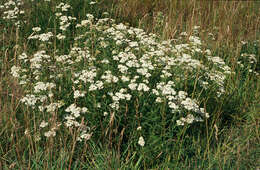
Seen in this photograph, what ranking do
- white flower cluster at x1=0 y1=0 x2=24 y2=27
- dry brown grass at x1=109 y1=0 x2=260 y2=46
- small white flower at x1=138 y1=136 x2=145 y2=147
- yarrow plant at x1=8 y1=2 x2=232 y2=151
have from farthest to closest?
dry brown grass at x1=109 y1=0 x2=260 y2=46
white flower cluster at x1=0 y1=0 x2=24 y2=27
yarrow plant at x1=8 y1=2 x2=232 y2=151
small white flower at x1=138 y1=136 x2=145 y2=147

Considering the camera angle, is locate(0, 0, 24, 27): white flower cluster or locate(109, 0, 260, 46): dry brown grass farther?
locate(109, 0, 260, 46): dry brown grass

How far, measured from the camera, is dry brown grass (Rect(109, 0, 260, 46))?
20.4 feet

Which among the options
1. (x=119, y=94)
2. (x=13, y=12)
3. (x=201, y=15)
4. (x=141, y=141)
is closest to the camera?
(x=141, y=141)

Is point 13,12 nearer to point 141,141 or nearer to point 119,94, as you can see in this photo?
point 119,94

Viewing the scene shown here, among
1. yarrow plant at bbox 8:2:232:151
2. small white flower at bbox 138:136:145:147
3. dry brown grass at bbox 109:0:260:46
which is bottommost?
small white flower at bbox 138:136:145:147

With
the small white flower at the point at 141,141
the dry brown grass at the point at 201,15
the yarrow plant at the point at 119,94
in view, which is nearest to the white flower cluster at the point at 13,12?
the yarrow plant at the point at 119,94

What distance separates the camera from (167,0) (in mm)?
7414

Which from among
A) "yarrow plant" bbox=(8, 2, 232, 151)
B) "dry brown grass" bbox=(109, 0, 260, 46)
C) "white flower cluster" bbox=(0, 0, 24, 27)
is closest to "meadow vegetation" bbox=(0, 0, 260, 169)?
"yarrow plant" bbox=(8, 2, 232, 151)

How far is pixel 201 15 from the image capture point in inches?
277

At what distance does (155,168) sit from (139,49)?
1.78 metres

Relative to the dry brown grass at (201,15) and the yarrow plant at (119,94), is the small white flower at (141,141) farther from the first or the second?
the dry brown grass at (201,15)

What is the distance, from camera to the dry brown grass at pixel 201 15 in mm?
6230

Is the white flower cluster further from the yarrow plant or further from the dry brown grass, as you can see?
the dry brown grass

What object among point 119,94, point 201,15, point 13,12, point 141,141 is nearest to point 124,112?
point 119,94
